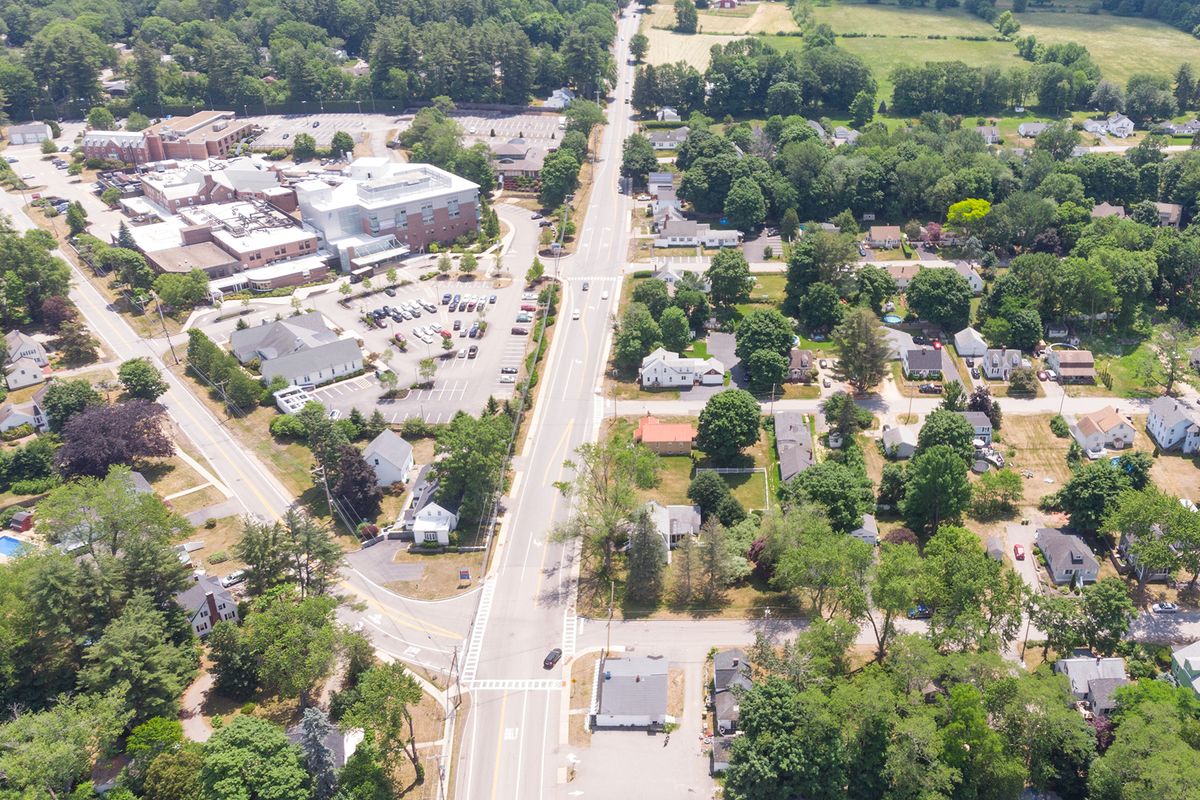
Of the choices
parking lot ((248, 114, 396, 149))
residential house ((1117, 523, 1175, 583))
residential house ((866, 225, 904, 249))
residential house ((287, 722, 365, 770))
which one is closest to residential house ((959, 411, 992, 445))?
residential house ((1117, 523, 1175, 583))

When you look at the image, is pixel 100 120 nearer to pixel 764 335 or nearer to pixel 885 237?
pixel 764 335

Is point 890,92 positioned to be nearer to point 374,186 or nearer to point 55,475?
point 374,186

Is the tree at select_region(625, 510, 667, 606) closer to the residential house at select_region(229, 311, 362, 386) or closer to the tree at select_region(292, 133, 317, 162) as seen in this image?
the residential house at select_region(229, 311, 362, 386)

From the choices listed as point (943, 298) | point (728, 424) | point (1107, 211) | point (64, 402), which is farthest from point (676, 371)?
point (1107, 211)

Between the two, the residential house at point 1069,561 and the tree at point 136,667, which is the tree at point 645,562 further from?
the tree at point 136,667

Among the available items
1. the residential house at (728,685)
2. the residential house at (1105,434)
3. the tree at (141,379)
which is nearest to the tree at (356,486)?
the tree at (141,379)

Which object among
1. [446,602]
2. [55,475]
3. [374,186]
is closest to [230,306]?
[374,186]
